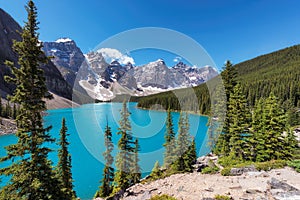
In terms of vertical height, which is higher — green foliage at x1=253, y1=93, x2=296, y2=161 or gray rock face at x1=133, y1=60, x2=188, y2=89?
gray rock face at x1=133, y1=60, x2=188, y2=89

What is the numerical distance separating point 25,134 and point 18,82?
2242 millimetres

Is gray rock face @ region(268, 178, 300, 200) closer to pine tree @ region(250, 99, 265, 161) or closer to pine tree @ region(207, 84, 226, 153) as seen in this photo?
pine tree @ region(250, 99, 265, 161)

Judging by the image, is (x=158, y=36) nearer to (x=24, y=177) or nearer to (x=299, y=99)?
(x=24, y=177)

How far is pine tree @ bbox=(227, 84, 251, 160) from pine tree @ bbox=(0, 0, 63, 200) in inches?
535

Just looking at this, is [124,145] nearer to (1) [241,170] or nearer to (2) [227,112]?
(1) [241,170]

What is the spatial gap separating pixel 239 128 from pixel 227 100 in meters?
3.88

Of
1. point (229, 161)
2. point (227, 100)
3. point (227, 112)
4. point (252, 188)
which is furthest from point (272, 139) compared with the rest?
point (252, 188)

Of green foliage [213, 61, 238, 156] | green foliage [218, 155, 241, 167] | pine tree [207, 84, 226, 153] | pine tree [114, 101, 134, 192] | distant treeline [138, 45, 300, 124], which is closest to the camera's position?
pine tree [114, 101, 134, 192]

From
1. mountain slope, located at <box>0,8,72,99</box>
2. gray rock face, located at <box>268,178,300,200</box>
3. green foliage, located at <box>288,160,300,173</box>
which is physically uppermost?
mountain slope, located at <box>0,8,72,99</box>

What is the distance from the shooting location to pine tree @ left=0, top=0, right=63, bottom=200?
249 inches

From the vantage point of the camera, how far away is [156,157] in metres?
23.9

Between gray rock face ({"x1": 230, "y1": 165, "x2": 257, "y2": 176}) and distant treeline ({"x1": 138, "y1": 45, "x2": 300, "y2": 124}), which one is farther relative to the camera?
distant treeline ({"x1": 138, "y1": 45, "x2": 300, "y2": 124})

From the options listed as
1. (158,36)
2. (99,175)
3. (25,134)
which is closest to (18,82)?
(25,134)

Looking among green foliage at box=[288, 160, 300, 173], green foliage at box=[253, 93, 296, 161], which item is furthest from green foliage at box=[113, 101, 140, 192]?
green foliage at box=[288, 160, 300, 173]
